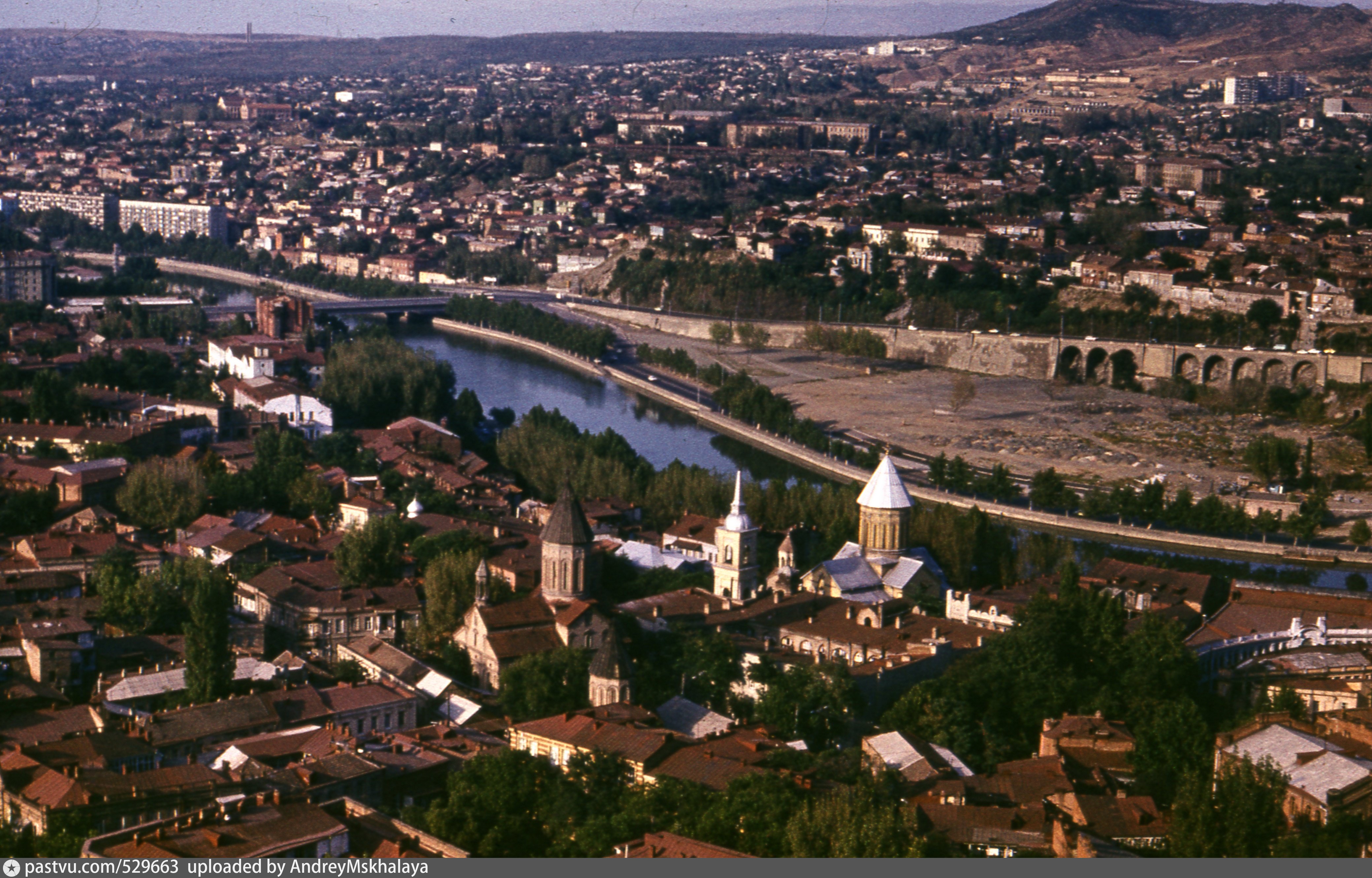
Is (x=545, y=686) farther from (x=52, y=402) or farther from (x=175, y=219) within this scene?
(x=175, y=219)

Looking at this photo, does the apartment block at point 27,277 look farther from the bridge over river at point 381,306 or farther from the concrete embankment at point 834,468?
the concrete embankment at point 834,468

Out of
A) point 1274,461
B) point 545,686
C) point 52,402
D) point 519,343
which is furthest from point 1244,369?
point 545,686

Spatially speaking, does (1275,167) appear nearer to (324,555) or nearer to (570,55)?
(324,555)

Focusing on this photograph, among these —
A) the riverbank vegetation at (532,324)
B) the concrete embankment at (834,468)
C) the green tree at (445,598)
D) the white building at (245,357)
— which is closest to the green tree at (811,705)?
the green tree at (445,598)

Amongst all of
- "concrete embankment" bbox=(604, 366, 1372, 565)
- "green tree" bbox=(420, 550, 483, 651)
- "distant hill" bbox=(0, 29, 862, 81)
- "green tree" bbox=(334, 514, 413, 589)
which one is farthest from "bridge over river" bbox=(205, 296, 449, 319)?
"distant hill" bbox=(0, 29, 862, 81)

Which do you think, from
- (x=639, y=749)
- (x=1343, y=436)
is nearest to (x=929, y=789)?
(x=639, y=749)

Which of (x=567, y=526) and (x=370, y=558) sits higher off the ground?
(x=567, y=526)

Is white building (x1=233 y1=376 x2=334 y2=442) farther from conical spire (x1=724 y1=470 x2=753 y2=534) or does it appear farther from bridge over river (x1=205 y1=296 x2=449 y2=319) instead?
bridge over river (x1=205 y1=296 x2=449 y2=319)
